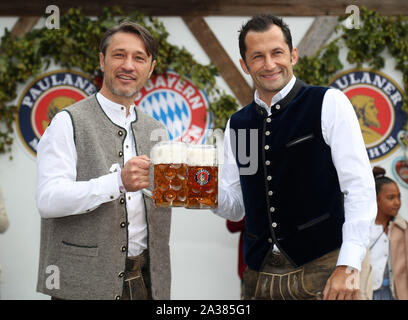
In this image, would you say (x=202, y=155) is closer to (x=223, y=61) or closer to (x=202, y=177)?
(x=202, y=177)

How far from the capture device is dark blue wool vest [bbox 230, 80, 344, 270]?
163 cm

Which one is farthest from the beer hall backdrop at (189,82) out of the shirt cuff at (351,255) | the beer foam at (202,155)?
the shirt cuff at (351,255)

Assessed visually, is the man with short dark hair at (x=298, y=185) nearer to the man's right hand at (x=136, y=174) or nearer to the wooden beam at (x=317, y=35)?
the man's right hand at (x=136, y=174)

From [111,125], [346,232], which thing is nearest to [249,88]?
[111,125]

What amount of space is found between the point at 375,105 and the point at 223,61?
1465 millimetres

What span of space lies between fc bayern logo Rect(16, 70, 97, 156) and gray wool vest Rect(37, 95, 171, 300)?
259 cm

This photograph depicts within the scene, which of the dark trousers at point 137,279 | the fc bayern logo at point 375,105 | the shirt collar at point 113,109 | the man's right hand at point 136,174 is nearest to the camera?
the man's right hand at point 136,174

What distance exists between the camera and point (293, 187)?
1.66 m

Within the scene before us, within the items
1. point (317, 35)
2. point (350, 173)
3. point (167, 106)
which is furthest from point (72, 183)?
point (317, 35)

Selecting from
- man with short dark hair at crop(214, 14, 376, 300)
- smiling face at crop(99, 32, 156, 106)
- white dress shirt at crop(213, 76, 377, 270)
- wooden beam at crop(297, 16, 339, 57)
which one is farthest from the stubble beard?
wooden beam at crop(297, 16, 339, 57)

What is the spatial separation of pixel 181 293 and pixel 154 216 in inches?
100

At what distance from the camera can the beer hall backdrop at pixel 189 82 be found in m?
4.28

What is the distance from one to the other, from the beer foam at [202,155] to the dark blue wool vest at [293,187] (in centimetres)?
19
